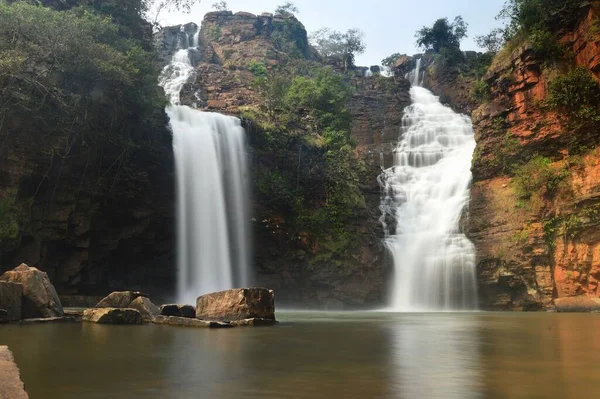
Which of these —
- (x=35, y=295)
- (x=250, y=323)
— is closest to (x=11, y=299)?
(x=35, y=295)

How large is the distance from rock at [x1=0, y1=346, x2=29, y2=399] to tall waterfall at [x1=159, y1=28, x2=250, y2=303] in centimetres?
1794

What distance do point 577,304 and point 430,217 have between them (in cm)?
893

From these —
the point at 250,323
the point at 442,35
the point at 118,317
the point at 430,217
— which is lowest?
the point at 250,323

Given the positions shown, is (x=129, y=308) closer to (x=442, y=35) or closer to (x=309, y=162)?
(x=309, y=162)

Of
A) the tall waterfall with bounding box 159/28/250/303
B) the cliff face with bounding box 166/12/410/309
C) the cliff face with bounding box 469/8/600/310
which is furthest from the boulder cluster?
the cliff face with bounding box 469/8/600/310

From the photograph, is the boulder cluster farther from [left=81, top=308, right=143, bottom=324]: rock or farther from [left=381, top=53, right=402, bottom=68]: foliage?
[left=381, top=53, right=402, bottom=68]: foliage

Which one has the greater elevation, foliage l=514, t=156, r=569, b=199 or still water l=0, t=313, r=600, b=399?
foliage l=514, t=156, r=569, b=199

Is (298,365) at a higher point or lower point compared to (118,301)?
lower

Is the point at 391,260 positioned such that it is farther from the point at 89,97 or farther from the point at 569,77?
the point at 89,97

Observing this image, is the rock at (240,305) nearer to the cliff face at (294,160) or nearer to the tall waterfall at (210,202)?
the tall waterfall at (210,202)

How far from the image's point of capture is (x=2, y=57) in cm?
1728

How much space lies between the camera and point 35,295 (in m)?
10.7

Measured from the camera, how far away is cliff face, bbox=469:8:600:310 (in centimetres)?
1930

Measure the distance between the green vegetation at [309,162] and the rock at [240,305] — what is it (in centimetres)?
1345
